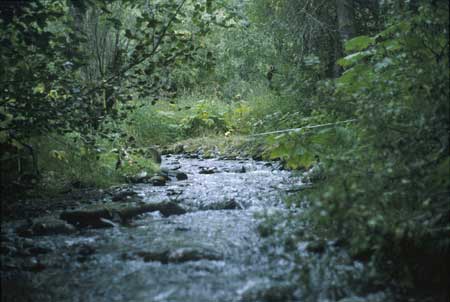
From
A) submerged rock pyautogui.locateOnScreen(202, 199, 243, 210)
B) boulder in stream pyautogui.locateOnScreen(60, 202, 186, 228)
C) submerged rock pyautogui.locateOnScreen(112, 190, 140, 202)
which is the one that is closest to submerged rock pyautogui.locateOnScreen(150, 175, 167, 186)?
submerged rock pyautogui.locateOnScreen(112, 190, 140, 202)

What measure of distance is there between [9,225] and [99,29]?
558 cm

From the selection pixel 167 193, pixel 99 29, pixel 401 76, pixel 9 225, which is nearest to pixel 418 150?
pixel 401 76

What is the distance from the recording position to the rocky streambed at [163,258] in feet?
8.24

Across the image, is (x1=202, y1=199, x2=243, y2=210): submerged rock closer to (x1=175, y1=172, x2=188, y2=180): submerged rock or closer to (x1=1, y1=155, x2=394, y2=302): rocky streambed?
(x1=1, y1=155, x2=394, y2=302): rocky streambed

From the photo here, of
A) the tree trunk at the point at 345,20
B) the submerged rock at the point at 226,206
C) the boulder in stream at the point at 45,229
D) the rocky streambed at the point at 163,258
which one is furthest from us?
the tree trunk at the point at 345,20

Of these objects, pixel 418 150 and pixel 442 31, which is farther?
pixel 442 31

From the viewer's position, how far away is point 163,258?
120 inches

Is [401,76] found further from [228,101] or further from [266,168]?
Result: [228,101]

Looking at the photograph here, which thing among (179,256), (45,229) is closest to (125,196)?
(45,229)

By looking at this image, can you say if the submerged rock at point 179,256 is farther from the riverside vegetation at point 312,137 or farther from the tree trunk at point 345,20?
the tree trunk at point 345,20

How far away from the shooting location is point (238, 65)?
1498 centimetres

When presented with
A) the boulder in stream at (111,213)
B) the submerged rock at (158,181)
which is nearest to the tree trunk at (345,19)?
the submerged rock at (158,181)

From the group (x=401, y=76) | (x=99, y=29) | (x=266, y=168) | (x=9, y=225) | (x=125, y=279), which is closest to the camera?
(x=125, y=279)

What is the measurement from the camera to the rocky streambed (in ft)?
8.24
